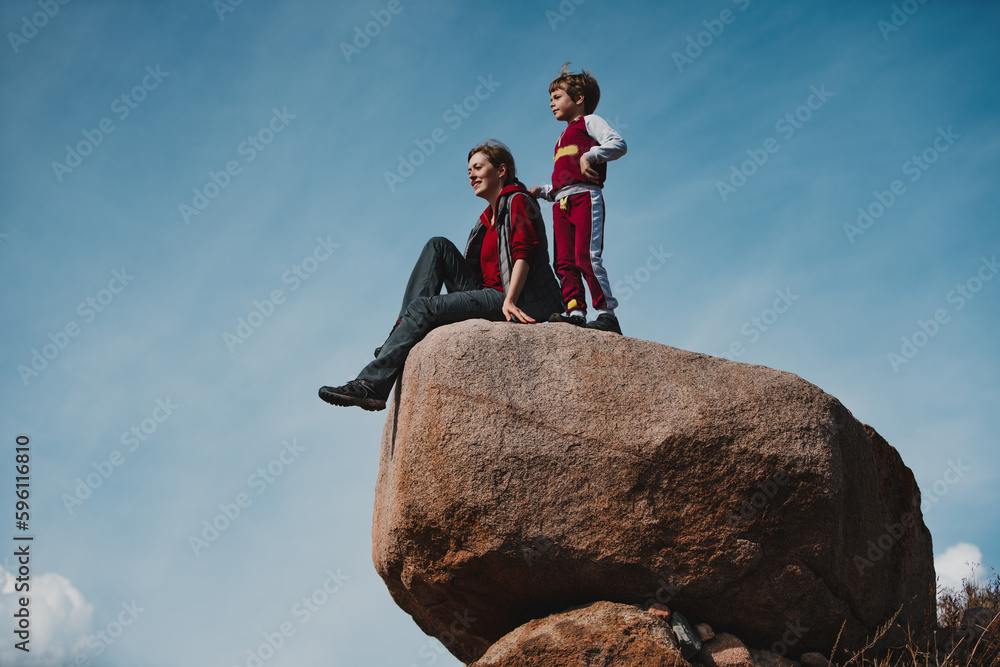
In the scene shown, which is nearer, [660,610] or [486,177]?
[660,610]

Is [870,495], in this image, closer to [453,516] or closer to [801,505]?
[801,505]

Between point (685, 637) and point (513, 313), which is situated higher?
point (513, 313)

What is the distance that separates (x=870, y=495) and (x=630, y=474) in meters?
1.77

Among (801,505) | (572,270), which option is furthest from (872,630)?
(572,270)

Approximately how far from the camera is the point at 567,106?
635 cm

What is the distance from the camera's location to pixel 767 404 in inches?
189

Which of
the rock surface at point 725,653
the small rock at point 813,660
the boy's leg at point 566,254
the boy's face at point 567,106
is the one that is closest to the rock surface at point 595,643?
the rock surface at point 725,653

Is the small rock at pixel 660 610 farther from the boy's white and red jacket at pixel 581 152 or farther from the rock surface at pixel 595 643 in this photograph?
the boy's white and red jacket at pixel 581 152

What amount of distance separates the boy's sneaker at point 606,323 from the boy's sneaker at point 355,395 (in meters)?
1.53

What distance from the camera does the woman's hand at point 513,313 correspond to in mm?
5359

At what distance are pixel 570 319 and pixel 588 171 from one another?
1209 mm

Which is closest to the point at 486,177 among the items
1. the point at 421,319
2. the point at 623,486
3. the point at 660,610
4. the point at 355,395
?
the point at 421,319

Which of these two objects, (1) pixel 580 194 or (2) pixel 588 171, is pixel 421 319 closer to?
(1) pixel 580 194

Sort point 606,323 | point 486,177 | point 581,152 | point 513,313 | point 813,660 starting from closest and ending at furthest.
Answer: point 813,660 < point 513,313 < point 606,323 < point 486,177 < point 581,152
